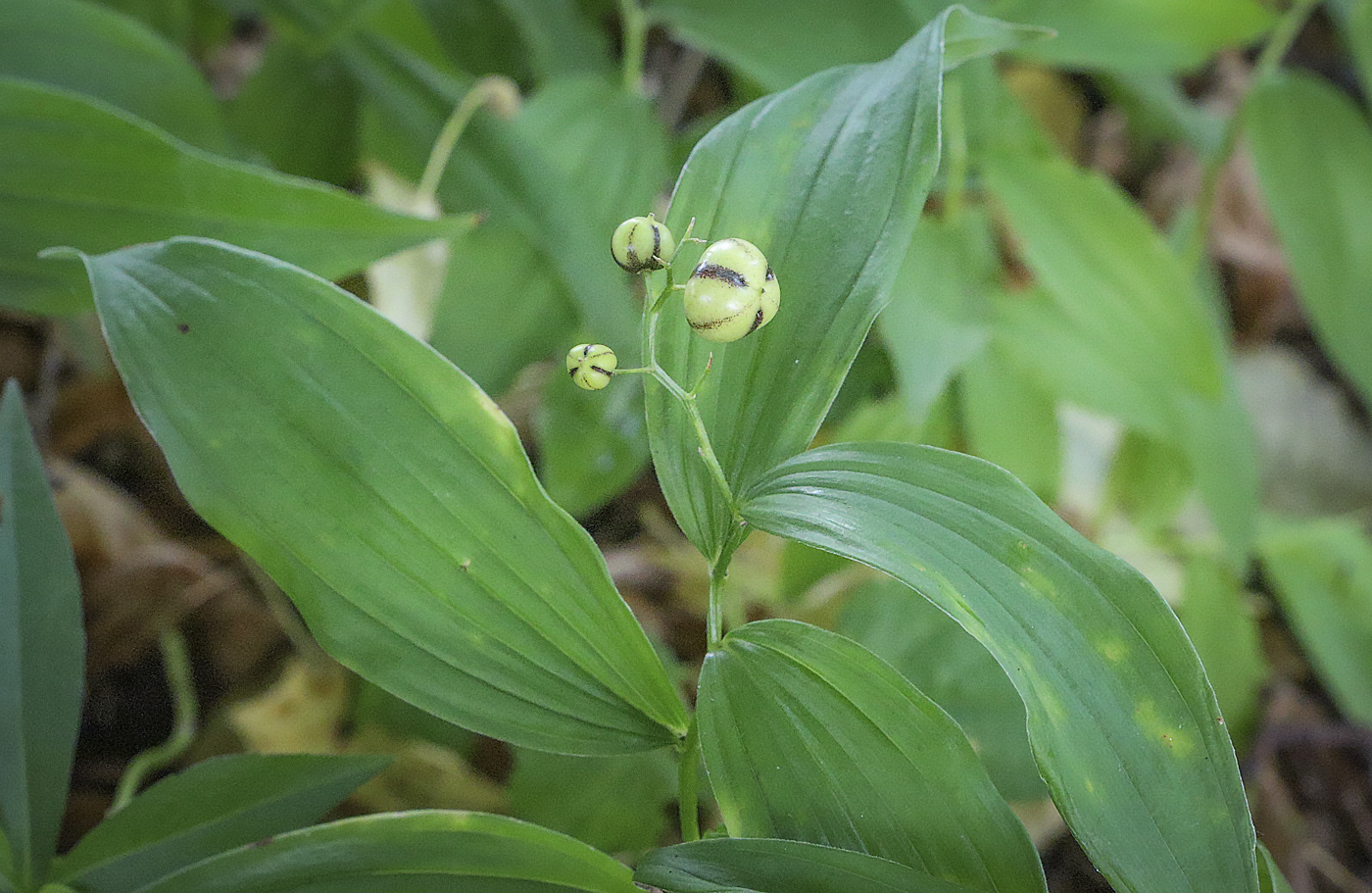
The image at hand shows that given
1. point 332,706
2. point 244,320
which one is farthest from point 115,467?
point 244,320

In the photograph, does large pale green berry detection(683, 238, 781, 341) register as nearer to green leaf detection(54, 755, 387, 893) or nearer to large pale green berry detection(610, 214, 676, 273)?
large pale green berry detection(610, 214, 676, 273)

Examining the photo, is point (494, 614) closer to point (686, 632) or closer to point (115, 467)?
point (686, 632)

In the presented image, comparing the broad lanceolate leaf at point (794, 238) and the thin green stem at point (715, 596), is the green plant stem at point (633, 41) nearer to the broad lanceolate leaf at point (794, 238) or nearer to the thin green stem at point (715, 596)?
the broad lanceolate leaf at point (794, 238)

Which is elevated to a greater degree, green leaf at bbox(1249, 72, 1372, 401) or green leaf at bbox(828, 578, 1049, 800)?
green leaf at bbox(1249, 72, 1372, 401)

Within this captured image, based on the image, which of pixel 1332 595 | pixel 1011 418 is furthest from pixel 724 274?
pixel 1332 595

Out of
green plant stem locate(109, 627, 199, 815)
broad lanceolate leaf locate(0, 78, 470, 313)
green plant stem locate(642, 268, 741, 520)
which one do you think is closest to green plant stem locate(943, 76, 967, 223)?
broad lanceolate leaf locate(0, 78, 470, 313)

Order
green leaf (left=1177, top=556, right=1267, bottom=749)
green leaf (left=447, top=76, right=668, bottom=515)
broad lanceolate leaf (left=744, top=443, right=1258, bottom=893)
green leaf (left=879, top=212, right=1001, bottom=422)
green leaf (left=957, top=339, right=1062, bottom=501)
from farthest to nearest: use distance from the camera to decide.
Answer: green leaf (left=1177, top=556, right=1267, bottom=749)
green leaf (left=957, top=339, right=1062, bottom=501)
green leaf (left=447, top=76, right=668, bottom=515)
green leaf (left=879, top=212, right=1001, bottom=422)
broad lanceolate leaf (left=744, top=443, right=1258, bottom=893)

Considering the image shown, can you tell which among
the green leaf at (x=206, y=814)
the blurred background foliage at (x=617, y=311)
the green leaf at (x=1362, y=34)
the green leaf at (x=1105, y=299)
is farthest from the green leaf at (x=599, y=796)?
the green leaf at (x=1362, y=34)
